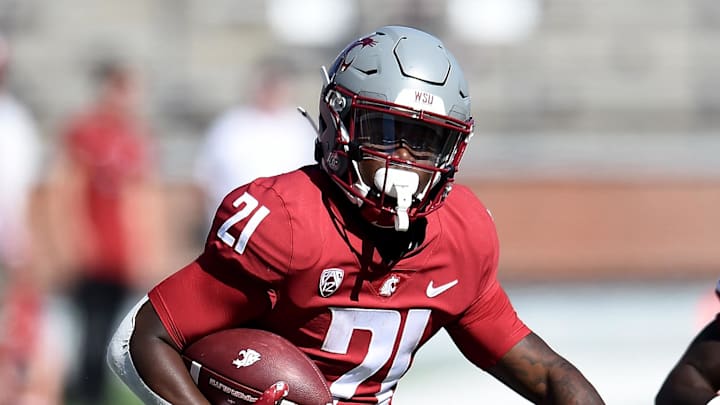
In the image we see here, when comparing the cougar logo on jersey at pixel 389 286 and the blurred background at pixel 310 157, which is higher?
the cougar logo on jersey at pixel 389 286

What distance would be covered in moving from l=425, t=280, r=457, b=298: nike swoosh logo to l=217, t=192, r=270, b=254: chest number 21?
47 cm

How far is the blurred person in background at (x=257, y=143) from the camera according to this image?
20.8 feet

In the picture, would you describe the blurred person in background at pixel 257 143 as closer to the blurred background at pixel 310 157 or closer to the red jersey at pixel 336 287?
the blurred background at pixel 310 157

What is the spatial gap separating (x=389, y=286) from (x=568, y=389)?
53cm

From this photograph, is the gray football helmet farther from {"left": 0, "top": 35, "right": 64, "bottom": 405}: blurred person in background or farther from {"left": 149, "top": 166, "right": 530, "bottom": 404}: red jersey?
{"left": 0, "top": 35, "right": 64, "bottom": 405}: blurred person in background

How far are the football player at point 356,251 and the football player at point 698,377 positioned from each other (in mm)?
275

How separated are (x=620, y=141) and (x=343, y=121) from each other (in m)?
9.04

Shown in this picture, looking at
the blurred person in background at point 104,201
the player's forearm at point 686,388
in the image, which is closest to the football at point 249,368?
the player's forearm at point 686,388

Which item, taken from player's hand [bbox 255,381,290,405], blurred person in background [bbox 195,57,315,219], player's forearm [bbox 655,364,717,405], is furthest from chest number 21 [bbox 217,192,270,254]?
blurred person in background [bbox 195,57,315,219]

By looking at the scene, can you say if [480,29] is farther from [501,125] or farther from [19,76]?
[19,76]

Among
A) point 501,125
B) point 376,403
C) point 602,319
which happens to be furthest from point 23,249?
point 501,125

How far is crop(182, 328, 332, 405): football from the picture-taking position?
274 cm

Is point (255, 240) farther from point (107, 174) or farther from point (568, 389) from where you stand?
point (107, 174)

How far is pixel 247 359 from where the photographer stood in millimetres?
2760
